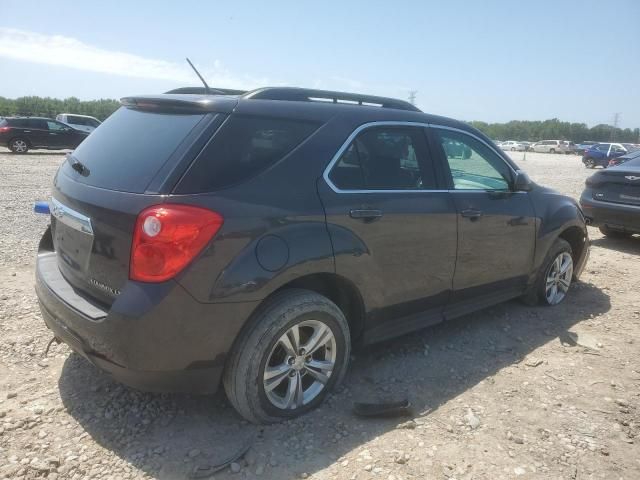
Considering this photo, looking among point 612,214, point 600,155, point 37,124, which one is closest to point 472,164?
point 612,214

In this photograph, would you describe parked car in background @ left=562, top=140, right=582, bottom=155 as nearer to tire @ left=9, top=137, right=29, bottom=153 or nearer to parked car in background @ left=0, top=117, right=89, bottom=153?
parked car in background @ left=0, top=117, right=89, bottom=153

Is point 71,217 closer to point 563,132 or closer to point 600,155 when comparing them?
point 600,155

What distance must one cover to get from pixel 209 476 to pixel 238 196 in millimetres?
1356

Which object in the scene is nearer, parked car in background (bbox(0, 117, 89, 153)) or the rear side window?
the rear side window

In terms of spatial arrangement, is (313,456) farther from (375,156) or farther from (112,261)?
(375,156)

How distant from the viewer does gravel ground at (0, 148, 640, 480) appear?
8.25 ft

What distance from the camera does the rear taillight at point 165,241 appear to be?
2.28 m

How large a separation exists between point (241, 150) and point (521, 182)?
8.36 feet

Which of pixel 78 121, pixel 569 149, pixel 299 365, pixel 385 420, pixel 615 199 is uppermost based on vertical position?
pixel 78 121

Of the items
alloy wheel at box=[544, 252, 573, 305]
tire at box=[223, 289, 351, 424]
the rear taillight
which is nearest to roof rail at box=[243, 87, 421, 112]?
the rear taillight

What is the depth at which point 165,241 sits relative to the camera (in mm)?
2281

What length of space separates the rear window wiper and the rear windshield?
0.8 inches

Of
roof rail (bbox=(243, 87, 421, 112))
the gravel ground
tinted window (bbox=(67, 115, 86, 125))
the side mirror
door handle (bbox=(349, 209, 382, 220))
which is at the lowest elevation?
the gravel ground

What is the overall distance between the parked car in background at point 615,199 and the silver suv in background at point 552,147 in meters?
55.8
